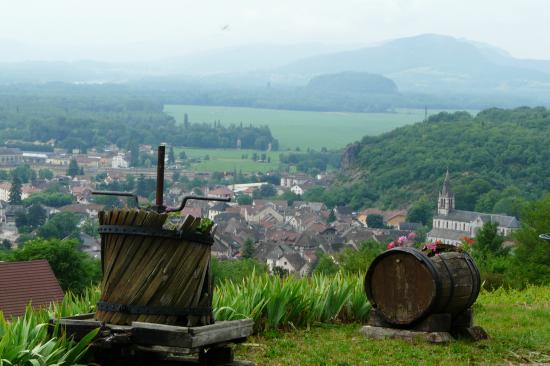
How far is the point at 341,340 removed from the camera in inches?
278

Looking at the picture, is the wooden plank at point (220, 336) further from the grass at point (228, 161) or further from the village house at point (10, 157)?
the village house at point (10, 157)

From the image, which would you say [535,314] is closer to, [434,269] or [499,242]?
[434,269]

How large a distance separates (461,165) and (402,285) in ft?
357

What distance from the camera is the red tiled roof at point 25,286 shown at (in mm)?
13101

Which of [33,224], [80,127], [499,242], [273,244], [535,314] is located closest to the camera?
[535,314]

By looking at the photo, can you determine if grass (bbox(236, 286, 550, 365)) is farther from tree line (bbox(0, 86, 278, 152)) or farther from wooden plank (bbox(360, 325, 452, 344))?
tree line (bbox(0, 86, 278, 152))

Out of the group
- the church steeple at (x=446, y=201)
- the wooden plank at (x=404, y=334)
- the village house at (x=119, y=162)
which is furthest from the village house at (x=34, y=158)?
the wooden plank at (x=404, y=334)

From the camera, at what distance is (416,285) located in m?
7.25

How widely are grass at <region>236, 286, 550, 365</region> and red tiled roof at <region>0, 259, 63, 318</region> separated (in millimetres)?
6430

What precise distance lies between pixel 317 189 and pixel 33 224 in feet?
149

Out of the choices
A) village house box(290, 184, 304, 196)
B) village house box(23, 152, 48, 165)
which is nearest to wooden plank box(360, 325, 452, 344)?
village house box(290, 184, 304, 196)

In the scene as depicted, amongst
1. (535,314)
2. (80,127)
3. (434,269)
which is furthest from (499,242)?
(80,127)

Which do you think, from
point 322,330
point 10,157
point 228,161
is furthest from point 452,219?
point 322,330

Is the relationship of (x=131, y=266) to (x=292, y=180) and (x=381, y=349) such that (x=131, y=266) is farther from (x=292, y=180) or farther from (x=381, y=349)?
(x=292, y=180)
